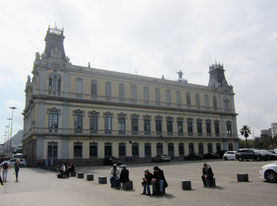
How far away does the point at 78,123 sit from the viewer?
42.5m

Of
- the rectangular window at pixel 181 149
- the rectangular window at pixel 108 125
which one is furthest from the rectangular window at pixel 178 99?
the rectangular window at pixel 108 125

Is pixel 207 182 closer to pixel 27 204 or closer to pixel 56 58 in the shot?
pixel 27 204

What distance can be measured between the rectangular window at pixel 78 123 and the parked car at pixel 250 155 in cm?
2393

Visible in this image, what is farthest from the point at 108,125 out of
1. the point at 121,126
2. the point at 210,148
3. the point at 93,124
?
the point at 210,148

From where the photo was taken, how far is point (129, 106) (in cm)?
4722

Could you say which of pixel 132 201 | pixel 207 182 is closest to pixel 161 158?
pixel 207 182

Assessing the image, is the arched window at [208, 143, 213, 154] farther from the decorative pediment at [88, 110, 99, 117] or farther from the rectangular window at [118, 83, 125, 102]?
the decorative pediment at [88, 110, 99, 117]

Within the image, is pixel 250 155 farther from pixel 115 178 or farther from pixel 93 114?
pixel 115 178

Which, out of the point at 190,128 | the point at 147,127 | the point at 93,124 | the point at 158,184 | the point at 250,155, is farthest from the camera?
the point at 190,128

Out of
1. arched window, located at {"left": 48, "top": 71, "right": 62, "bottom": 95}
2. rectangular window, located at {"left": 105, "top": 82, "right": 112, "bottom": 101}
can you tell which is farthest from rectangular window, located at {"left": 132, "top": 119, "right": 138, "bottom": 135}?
arched window, located at {"left": 48, "top": 71, "right": 62, "bottom": 95}

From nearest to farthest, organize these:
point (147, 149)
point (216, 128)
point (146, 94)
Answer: point (147, 149), point (146, 94), point (216, 128)

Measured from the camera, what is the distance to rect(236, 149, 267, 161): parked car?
3502cm

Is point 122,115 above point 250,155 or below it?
above

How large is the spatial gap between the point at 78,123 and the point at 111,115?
580 cm
